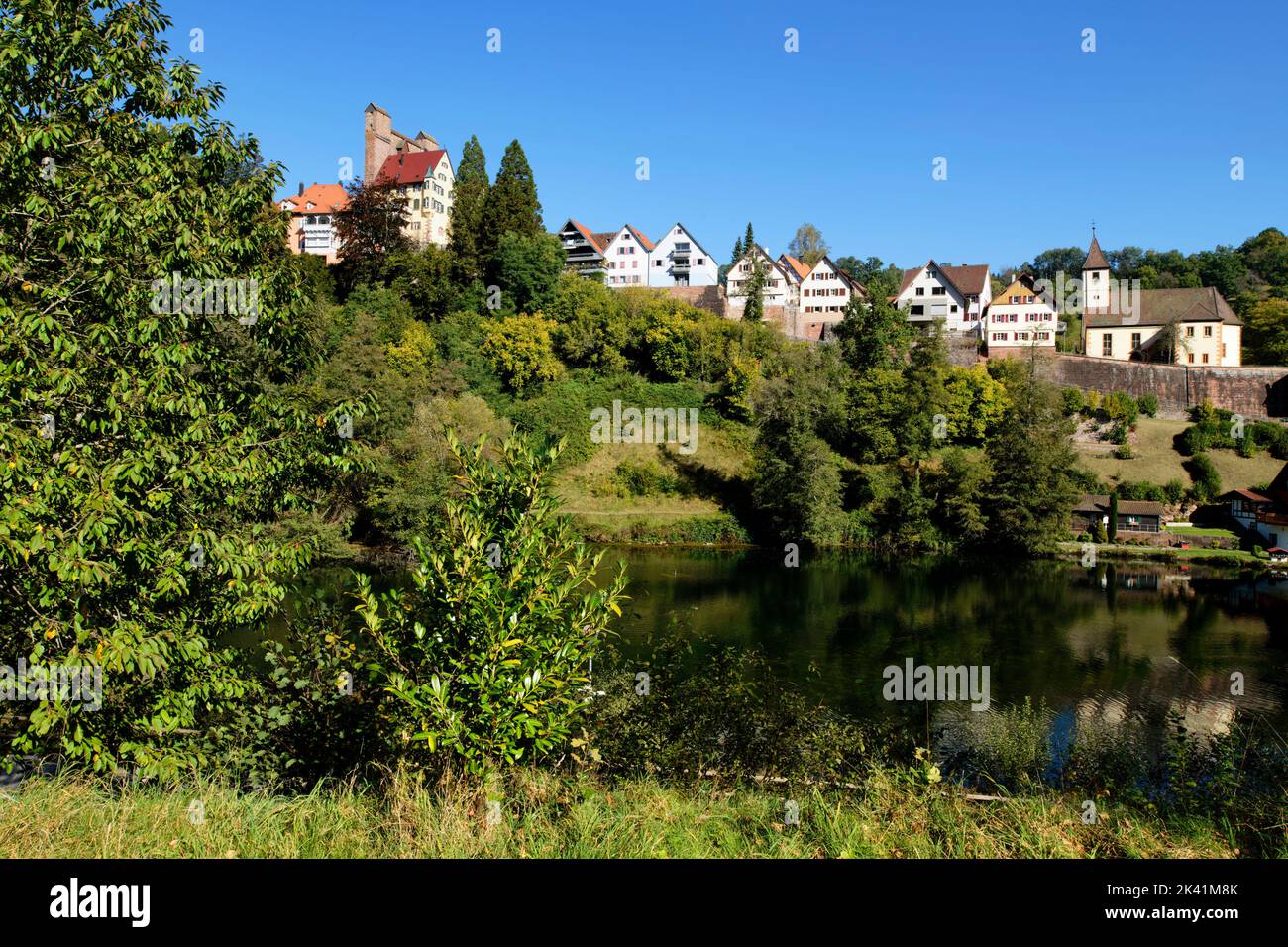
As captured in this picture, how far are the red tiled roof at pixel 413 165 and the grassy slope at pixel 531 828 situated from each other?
70.8 m

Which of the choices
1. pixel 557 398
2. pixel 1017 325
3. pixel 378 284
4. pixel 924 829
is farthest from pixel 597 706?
pixel 1017 325

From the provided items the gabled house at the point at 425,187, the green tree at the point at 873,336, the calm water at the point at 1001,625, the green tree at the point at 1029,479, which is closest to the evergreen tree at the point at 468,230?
the gabled house at the point at 425,187

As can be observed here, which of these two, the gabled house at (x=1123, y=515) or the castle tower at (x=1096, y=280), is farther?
the castle tower at (x=1096, y=280)

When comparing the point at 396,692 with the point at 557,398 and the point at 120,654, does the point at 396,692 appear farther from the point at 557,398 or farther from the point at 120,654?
the point at 557,398

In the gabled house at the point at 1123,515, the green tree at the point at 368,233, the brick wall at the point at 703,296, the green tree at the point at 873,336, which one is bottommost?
the gabled house at the point at 1123,515

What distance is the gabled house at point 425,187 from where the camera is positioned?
71.3 m

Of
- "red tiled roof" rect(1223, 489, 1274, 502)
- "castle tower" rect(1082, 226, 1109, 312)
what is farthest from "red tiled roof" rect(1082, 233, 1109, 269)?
"red tiled roof" rect(1223, 489, 1274, 502)

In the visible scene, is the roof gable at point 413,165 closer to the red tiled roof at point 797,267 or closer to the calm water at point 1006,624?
the red tiled roof at point 797,267

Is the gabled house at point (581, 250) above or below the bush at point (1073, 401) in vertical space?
above

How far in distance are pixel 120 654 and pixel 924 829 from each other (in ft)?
19.0

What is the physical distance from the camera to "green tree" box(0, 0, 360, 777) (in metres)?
6.64

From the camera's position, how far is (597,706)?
11.3 meters

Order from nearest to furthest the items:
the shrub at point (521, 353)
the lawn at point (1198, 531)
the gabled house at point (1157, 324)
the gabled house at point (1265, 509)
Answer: the gabled house at point (1265, 509)
the lawn at point (1198, 531)
the shrub at point (521, 353)
the gabled house at point (1157, 324)
